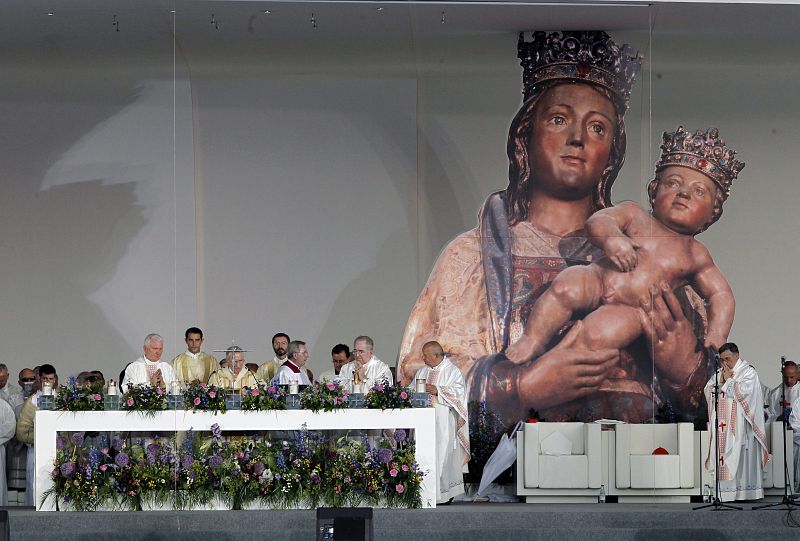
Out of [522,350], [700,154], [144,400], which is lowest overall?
[144,400]

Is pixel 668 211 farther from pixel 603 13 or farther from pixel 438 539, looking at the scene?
pixel 438 539

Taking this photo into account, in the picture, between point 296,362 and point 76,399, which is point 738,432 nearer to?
point 296,362

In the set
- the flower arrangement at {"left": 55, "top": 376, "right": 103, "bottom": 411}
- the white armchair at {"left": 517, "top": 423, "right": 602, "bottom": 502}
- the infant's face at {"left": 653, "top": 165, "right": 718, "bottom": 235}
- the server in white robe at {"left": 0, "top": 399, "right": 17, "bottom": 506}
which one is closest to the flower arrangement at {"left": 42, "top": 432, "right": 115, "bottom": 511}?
the flower arrangement at {"left": 55, "top": 376, "right": 103, "bottom": 411}

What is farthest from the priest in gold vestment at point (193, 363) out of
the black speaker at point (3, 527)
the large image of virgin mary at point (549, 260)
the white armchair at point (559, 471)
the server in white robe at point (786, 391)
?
the server in white robe at point (786, 391)

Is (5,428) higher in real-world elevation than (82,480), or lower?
higher

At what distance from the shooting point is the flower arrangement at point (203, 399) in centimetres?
1105

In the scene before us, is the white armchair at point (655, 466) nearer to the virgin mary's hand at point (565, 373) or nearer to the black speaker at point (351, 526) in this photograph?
the virgin mary's hand at point (565, 373)

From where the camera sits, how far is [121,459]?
1080 cm

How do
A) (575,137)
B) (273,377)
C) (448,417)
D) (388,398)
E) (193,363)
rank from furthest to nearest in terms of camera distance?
(575,137)
(193,363)
(448,417)
(273,377)
(388,398)

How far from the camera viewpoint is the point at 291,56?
15227 millimetres

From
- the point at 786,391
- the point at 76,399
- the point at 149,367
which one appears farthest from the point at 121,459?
the point at 786,391

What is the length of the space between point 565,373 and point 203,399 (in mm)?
5014

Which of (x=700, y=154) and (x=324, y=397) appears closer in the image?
(x=324, y=397)

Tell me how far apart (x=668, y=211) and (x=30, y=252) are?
7407 mm
